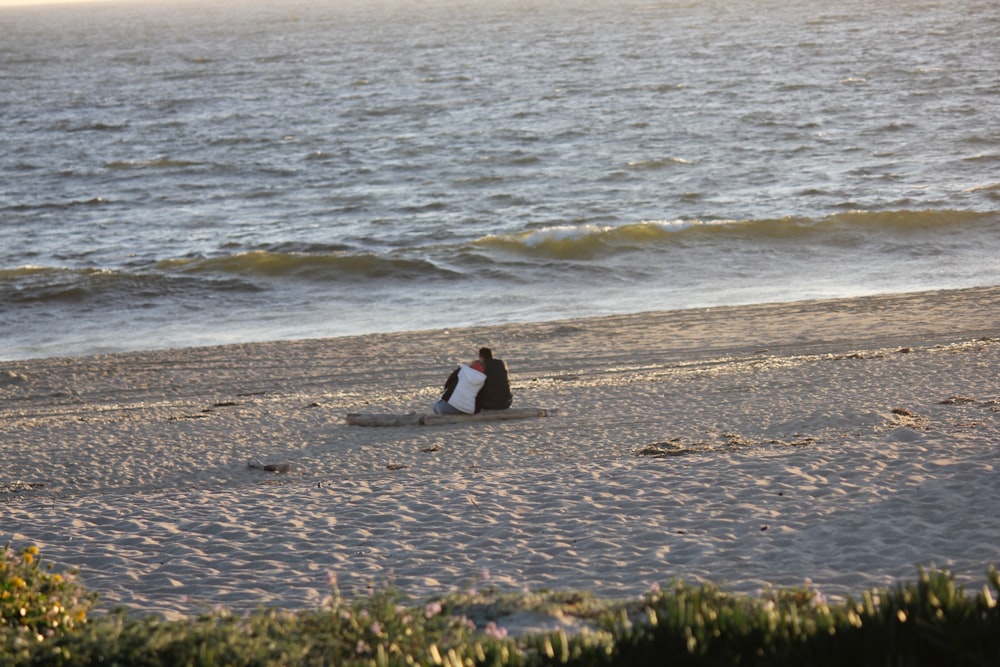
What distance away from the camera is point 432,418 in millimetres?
11648

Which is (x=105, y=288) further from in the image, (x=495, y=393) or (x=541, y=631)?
(x=541, y=631)

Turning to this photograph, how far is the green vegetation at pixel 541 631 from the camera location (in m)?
4.39

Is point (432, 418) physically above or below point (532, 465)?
above

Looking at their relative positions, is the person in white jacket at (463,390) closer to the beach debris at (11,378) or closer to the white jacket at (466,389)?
the white jacket at (466,389)

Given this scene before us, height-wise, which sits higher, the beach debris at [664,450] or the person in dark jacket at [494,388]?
the person in dark jacket at [494,388]

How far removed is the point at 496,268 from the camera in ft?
74.7

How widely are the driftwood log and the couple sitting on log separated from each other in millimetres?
94

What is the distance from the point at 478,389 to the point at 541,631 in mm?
6261

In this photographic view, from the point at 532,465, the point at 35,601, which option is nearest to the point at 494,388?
the point at 532,465

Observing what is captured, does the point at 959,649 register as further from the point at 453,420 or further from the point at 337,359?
the point at 337,359

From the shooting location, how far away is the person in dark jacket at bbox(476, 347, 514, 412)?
38.3 ft

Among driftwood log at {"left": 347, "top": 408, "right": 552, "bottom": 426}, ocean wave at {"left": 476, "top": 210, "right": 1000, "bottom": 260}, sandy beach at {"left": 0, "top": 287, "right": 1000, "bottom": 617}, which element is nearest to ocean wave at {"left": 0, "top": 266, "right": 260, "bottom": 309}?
sandy beach at {"left": 0, "top": 287, "right": 1000, "bottom": 617}

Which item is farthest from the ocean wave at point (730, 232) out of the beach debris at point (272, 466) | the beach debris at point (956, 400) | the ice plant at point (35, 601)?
the ice plant at point (35, 601)

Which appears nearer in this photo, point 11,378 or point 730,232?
point 11,378
